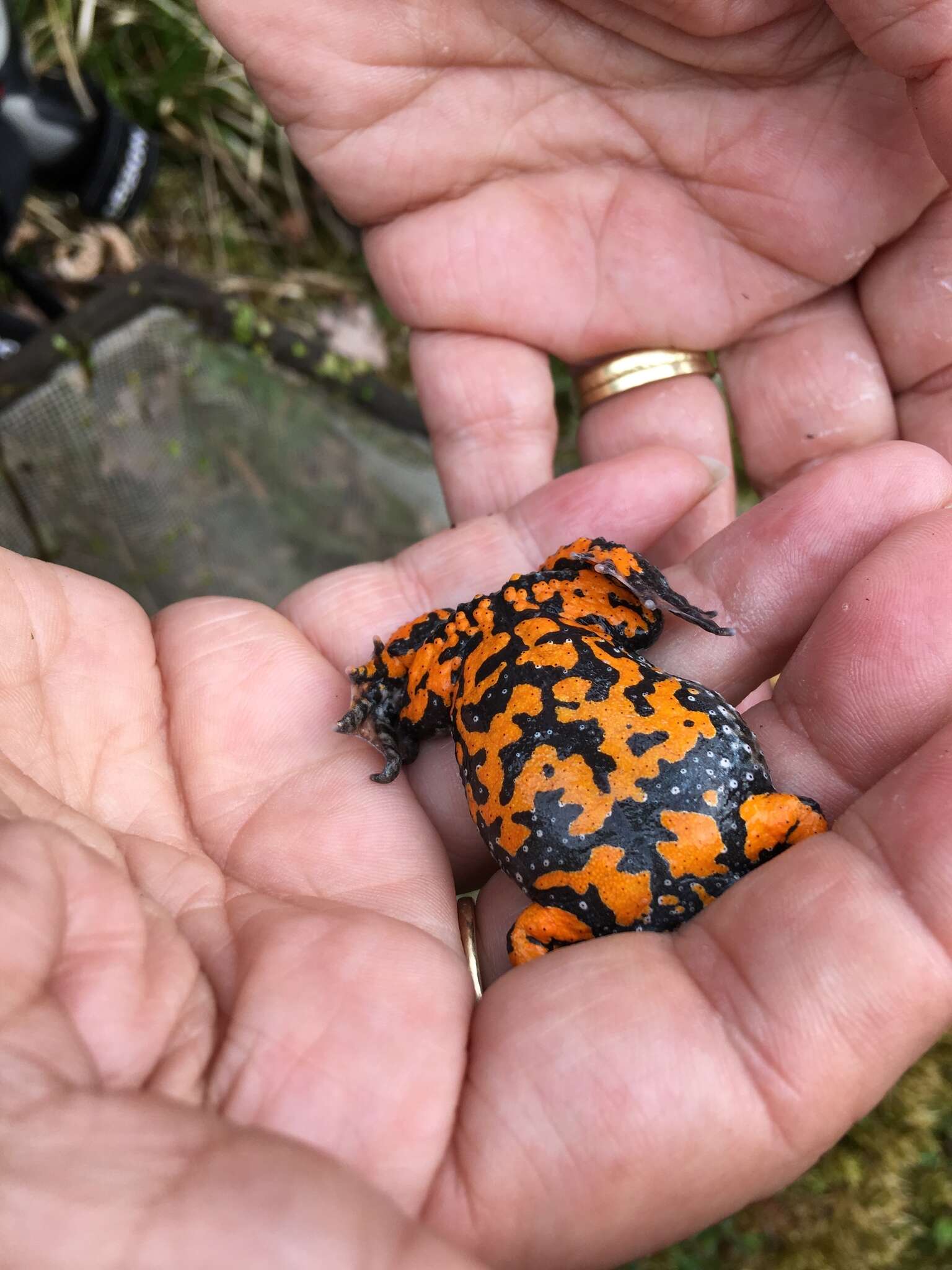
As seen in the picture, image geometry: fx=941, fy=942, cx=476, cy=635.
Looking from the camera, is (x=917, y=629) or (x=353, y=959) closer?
(x=353, y=959)

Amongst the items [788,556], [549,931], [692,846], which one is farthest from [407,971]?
[788,556]

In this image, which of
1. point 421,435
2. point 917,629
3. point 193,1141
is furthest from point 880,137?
point 193,1141

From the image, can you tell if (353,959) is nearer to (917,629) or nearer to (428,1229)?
(428,1229)

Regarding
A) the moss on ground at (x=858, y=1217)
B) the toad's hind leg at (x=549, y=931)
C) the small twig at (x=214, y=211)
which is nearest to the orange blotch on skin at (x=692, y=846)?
the toad's hind leg at (x=549, y=931)

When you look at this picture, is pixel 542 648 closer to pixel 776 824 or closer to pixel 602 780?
pixel 602 780

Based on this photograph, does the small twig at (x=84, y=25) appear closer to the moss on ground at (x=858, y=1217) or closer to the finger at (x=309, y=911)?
the finger at (x=309, y=911)

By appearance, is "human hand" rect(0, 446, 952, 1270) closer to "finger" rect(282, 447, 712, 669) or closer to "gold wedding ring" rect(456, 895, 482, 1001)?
"gold wedding ring" rect(456, 895, 482, 1001)

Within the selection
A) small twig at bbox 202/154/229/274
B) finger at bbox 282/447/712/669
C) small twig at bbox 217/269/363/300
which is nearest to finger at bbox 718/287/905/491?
finger at bbox 282/447/712/669
